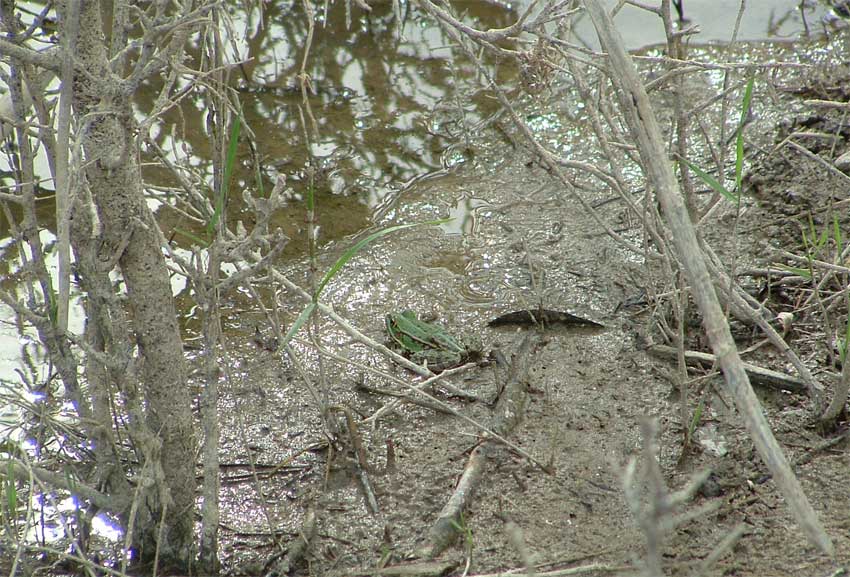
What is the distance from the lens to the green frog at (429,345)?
301 centimetres

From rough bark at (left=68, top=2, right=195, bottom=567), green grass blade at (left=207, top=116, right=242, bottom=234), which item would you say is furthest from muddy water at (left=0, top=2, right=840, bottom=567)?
green grass blade at (left=207, top=116, right=242, bottom=234)

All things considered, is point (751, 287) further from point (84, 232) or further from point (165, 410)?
point (84, 232)

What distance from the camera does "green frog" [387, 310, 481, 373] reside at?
119 inches

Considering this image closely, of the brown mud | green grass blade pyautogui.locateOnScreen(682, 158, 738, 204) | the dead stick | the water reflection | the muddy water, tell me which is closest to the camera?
green grass blade pyautogui.locateOnScreen(682, 158, 738, 204)

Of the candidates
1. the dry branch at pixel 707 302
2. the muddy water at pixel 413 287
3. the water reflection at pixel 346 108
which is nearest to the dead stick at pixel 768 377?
the muddy water at pixel 413 287

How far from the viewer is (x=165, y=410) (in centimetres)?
218

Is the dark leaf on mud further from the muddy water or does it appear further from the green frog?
the green frog

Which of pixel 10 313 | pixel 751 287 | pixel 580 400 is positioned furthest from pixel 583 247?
pixel 10 313

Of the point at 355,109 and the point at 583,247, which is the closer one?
the point at 583,247

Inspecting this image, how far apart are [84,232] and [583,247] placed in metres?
2.19

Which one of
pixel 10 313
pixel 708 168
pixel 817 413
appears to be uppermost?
pixel 708 168

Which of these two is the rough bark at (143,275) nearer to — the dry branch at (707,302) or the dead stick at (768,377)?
the dry branch at (707,302)

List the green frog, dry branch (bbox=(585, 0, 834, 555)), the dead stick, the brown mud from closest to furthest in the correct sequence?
dry branch (bbox=(585, 0, 834, 555)), the brown mud, the dead stick, the green frog

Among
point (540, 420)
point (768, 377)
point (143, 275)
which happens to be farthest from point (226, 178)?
point (768, 377)
